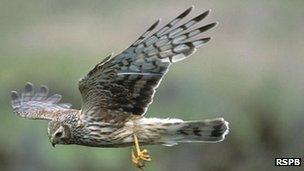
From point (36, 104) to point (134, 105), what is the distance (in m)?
0.36

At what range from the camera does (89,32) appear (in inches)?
110

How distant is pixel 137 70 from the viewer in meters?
1.93

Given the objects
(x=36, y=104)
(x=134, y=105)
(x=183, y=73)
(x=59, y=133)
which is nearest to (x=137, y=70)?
(x=134, y=105)

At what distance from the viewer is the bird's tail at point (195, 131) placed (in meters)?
1.94

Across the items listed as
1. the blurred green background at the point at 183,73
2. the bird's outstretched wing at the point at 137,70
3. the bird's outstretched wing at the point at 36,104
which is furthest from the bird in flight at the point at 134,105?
the blurred green background at the point at 183,73

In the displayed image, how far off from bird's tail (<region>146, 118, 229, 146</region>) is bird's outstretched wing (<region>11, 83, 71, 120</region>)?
290 mm

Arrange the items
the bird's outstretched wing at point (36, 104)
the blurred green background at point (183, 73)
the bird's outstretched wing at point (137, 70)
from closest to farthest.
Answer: the bird's outstretched wing at point (137, 70), the bird's outstretched wing at point (36, 104), the blurred green background at point (183, 73)

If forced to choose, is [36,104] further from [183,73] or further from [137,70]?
[183,73]

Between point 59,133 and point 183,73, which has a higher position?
point 183,73

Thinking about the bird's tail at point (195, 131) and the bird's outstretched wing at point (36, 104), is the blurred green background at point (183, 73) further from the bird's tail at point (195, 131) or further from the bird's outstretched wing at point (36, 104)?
the bird's tail at point (195, 131)

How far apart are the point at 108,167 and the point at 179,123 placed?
0.64 meters

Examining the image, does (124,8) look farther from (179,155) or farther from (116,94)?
(116,94)

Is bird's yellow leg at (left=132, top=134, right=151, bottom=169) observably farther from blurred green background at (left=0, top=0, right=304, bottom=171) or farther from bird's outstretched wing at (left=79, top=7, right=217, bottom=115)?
blurred green background at (left=0, top=0, right=304, bottom=171)

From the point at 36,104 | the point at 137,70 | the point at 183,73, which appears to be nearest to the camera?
the point at 137,70
